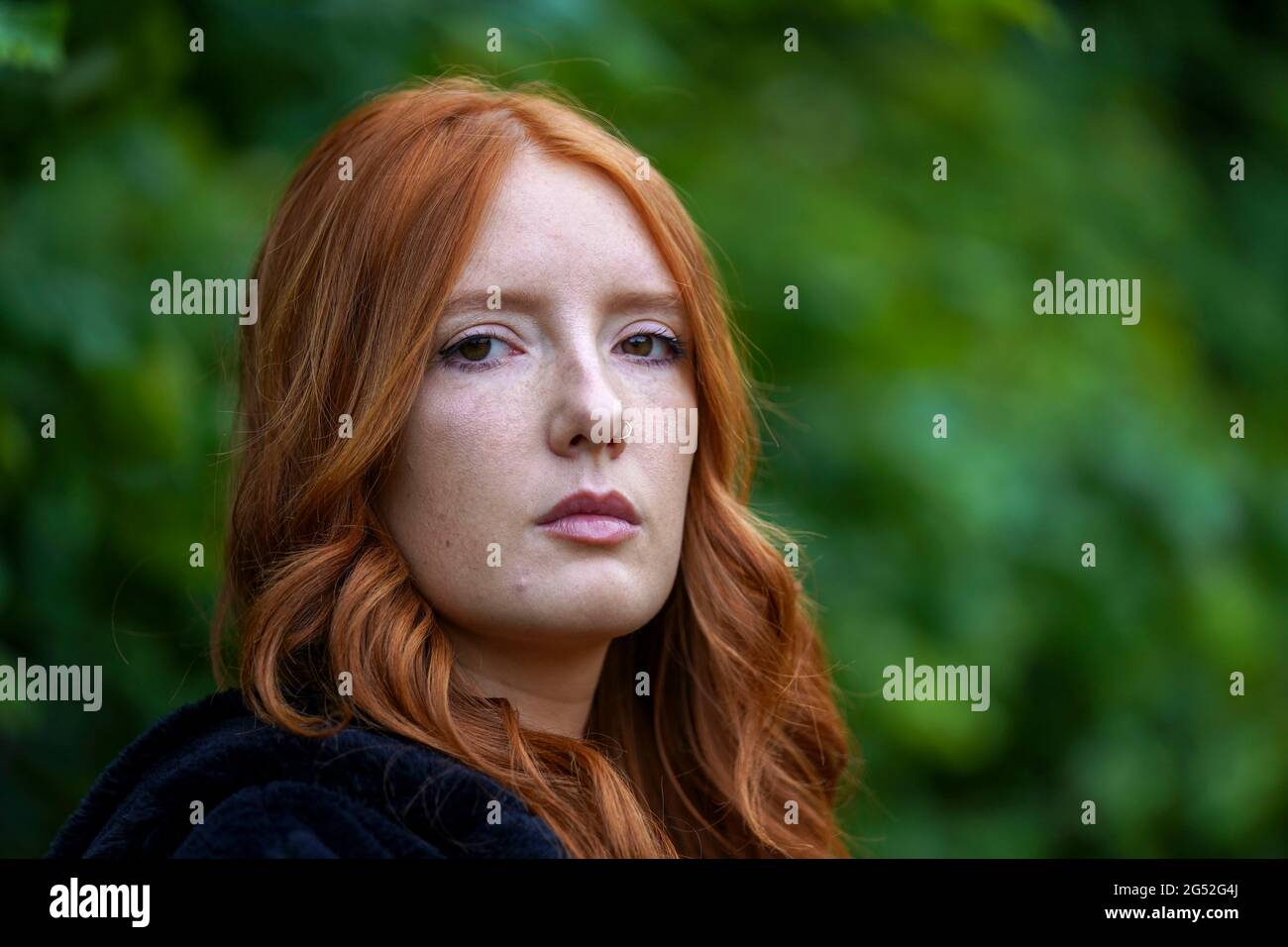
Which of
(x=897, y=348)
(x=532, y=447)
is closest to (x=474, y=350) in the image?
(x=532, y=447)

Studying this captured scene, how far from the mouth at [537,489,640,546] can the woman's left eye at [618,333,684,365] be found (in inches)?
9.7

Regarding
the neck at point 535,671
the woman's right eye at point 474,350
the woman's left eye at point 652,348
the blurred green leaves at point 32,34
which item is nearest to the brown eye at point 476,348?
the woman's right eye at point 474,350

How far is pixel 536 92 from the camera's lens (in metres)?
2.61

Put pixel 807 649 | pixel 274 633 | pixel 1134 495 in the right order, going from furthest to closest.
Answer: pixel 1134 495
pixel 807 649
pixel 274 633

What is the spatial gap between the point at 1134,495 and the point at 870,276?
1.08 metres

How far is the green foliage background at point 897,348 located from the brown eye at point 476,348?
2.97 ft

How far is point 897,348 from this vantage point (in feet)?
13.6

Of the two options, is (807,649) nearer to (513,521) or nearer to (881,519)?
(513,521)

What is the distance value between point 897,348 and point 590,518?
236 centimetres

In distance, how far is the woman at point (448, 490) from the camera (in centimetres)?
178

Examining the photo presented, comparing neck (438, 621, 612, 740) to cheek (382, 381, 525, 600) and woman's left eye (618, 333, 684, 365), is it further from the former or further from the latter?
woman's left eye (618, 333, 684, 365)

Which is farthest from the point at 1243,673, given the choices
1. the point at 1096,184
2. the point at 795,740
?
the point at 795,740

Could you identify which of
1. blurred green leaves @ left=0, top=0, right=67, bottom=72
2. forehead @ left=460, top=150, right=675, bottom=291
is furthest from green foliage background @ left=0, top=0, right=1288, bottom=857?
forehead @ left=460, top=150, right=675, bottom=291

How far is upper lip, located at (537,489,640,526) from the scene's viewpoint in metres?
1.94
